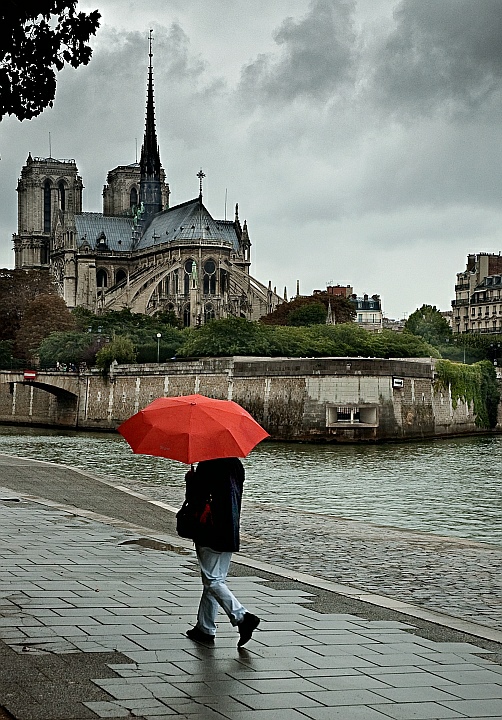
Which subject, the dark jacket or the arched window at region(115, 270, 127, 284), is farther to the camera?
the arched window at region(115, 270, 127, 284)

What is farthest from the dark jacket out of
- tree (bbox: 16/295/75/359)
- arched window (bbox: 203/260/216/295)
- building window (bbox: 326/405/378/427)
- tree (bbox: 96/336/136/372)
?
arched window (bbox: 203/260/216/295)

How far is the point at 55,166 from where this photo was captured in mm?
172875

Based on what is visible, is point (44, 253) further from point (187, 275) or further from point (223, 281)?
point (223, 281)

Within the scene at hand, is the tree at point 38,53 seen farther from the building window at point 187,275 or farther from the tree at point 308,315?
the building window at point 187,275

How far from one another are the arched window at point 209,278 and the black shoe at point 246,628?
133 m

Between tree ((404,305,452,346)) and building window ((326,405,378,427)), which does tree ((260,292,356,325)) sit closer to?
tree ((404,305,452,346))

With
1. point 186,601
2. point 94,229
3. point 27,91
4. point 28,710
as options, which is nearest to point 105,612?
Answer: point 186,601

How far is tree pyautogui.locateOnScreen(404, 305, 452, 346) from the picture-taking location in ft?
391

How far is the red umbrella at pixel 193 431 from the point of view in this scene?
929cm

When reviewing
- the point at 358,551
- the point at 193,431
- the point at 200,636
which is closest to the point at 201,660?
→ the point at 200,636

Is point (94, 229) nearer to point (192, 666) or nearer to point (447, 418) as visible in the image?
point (447, 418)

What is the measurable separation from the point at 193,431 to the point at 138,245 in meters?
155

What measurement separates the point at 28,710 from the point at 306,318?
117 m

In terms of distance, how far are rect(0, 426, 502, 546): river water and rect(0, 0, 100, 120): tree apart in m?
14.5
